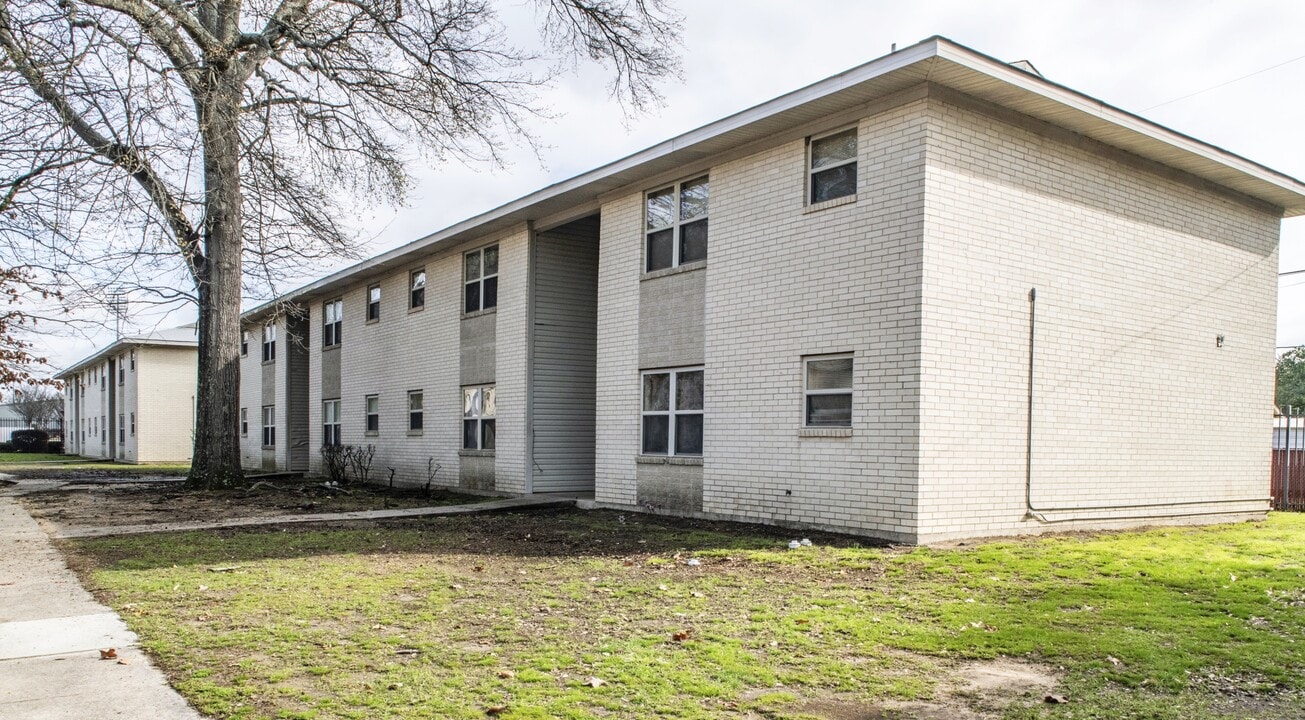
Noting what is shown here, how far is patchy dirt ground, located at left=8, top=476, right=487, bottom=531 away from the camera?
47.5 ft

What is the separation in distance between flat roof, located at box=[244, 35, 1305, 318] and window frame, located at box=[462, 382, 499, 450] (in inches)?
169

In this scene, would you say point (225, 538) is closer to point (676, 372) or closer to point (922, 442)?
point (676, 372)

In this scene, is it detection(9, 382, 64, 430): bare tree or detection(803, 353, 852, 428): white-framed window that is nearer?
detection(803, 353, 852, 428): white-framed window

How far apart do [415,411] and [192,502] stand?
5.92m

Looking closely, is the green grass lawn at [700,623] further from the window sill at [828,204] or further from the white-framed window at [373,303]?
the white-framed window at [373,303]

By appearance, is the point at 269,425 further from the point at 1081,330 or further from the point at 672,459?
the point at 1081,330

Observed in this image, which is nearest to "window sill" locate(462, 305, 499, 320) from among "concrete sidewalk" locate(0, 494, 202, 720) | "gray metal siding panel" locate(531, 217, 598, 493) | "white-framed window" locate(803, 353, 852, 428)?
"gray metal siding panel" locate(531, 217, 598, 493)

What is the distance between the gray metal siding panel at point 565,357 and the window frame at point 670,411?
3.42 m

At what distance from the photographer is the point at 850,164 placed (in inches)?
454

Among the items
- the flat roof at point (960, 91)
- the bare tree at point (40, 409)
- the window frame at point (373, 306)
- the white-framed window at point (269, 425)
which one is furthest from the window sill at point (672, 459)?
the bare tree at point (40, 409)

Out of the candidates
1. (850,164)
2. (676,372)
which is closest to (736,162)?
(850,164)

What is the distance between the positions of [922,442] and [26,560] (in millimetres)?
9789

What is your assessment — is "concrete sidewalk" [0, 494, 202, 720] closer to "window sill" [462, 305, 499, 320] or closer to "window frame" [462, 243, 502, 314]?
"window sill" [462, 305, 499, 320]

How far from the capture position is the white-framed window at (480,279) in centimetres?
1925
